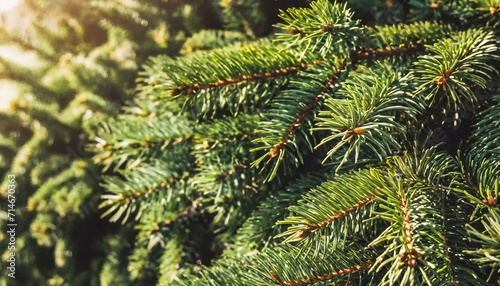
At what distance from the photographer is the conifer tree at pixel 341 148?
0.36m

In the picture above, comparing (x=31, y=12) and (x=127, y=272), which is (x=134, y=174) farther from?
(x=31, y=12)

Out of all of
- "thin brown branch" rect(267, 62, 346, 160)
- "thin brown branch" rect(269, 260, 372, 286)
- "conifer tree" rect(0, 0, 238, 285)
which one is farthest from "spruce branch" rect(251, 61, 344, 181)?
"conifer tree" rect(0, 0, 238, 285)

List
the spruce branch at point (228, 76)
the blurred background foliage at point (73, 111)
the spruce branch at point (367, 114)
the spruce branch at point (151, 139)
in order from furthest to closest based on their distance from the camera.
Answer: the blurred background foliage at point (73, 111)
the spruce branch at point (151, 139)
the spruce branch at point (228, 76)
the spruce branch at point (367, 114)

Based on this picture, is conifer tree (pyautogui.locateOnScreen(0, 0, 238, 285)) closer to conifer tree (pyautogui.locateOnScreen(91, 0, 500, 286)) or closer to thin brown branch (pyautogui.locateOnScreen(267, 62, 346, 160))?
conifer tree (pyautogui.locateOnScreen(91, 0, 500, 286))

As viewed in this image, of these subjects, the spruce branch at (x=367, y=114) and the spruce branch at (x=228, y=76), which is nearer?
the spruce branch at (x=367, y=114)

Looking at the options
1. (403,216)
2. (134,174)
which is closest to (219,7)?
(134,174)

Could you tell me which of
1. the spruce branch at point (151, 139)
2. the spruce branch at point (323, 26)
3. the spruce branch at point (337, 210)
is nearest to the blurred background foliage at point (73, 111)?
the spruce branch at point (151, 139)

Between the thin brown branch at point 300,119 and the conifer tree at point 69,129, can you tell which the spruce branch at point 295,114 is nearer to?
the thin brown branch at point 300,119

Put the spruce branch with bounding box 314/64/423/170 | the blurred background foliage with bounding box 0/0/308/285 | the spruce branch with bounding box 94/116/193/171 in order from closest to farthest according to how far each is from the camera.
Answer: the spruce branch with bounding box 314/64/423/170 < the spruce branch with bounding box 94/116/193/171 < the blurred background foliage with bounding box 0/0/308/285

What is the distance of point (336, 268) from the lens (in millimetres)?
402

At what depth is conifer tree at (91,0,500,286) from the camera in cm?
36

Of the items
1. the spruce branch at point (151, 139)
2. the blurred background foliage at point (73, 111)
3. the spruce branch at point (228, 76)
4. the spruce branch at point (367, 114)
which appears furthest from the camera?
the blurred background foliage at point (73, 111)

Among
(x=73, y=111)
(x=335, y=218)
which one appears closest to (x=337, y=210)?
(x=335, y=218)

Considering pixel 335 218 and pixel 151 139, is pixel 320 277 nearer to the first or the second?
pixel 335 218
